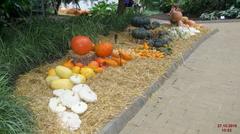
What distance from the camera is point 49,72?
590cm

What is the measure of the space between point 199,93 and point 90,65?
1.60 meters

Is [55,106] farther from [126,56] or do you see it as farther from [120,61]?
[126,56]

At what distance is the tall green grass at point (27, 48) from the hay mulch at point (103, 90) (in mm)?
152

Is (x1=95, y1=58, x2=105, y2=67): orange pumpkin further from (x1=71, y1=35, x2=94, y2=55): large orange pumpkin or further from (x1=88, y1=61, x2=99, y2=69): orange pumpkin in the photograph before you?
(x1=71, y1=35, x2=94, y2=55): large orange pumpkin

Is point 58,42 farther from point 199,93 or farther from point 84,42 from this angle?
point 199,93

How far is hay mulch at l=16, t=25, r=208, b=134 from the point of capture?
4.64 m

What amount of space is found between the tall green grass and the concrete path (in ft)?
4.10

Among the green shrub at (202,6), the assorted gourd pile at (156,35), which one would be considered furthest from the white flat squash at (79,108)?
the green shrub at (202,6)

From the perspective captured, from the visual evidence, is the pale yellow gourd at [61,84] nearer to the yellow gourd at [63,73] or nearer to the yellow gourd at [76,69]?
the yellow gourd at [63,73]

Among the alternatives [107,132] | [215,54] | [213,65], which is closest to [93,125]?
[107,132]

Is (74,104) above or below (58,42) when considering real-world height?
below

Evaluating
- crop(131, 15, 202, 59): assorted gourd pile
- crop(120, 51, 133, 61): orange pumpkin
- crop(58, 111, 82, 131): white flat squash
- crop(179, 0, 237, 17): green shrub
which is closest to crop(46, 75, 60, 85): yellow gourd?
crop(58, 111, 82, 131): white flat squash

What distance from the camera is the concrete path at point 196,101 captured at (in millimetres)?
5027

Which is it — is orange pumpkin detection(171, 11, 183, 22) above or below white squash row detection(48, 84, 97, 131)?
above
